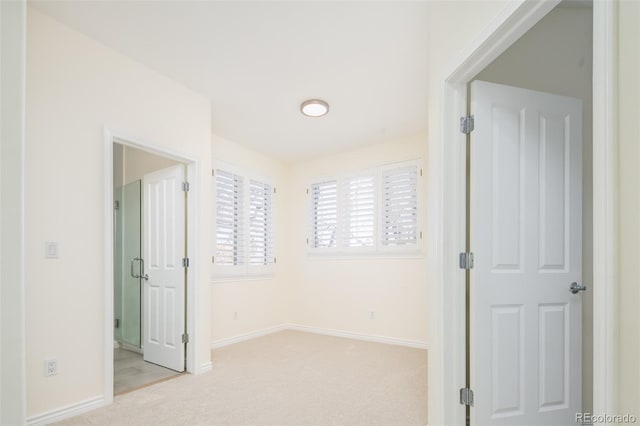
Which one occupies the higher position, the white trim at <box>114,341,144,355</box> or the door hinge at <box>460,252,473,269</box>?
the door hinge at <box>460,252,473,269</box>

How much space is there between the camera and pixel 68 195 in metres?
2.46

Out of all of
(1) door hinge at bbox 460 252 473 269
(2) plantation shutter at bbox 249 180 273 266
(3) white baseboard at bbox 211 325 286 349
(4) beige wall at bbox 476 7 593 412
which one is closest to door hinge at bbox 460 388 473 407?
(1) door hinge at bbox 460 252 473 269

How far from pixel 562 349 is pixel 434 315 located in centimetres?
75

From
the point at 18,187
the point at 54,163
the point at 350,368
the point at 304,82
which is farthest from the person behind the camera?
the point at 350,368

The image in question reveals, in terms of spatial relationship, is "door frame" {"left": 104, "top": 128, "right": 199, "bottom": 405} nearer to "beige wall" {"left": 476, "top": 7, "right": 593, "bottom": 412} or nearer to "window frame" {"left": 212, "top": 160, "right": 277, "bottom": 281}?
"window frame" {"left": 212, "top": 160, "right": 277, "bottom": 281}

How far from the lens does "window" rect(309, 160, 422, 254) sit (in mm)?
4461

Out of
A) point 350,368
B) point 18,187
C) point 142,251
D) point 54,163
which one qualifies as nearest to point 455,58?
point 18,187

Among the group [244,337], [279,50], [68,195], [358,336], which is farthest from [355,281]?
[68,195]

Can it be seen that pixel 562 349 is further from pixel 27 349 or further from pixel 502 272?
pixel 27 349

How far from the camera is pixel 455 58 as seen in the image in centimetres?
190

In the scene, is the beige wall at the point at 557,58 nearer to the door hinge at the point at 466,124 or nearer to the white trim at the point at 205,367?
Answer: the door hinge at the point at 466,124

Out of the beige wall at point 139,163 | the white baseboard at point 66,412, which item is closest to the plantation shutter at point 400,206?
the beige wall at point 139,163

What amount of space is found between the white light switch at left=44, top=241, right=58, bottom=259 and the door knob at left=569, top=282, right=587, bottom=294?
3.26 meters

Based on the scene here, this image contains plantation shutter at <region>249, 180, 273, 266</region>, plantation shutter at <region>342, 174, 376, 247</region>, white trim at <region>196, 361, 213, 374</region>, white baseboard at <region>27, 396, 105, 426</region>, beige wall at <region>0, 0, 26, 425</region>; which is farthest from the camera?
plantation shutter at <region>249, 180, 273, 266</region>
